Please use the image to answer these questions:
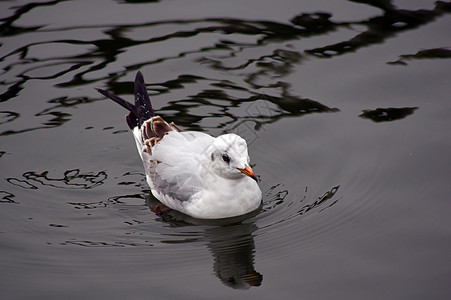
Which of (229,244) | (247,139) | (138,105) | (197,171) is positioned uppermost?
(138,105)

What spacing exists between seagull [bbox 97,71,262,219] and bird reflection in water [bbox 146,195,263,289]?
8cm

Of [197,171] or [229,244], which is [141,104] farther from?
[229,244]

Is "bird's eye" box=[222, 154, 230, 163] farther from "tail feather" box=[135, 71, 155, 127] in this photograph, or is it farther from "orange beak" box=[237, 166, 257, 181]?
"tail feather" box=[135, 71, 155, 127]

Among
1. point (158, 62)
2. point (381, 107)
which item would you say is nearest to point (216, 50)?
point (158, 62)

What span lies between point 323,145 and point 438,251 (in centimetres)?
206

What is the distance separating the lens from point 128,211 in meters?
7.43

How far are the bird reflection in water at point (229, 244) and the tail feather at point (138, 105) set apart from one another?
1.11 metres

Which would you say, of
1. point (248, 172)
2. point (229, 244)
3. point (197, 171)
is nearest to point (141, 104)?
point (197, 171)

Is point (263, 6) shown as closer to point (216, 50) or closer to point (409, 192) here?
point (216, 50)

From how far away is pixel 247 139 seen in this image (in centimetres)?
849

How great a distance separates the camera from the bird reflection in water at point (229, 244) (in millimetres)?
6520

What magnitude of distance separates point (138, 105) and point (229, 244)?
92.0 inches

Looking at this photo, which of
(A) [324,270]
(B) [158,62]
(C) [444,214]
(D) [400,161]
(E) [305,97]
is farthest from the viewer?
(B) [158,62]

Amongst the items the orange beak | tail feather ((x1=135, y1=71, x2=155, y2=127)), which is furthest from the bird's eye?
tail feather ((x1=135, y1=71, x2=155, y2=127))
